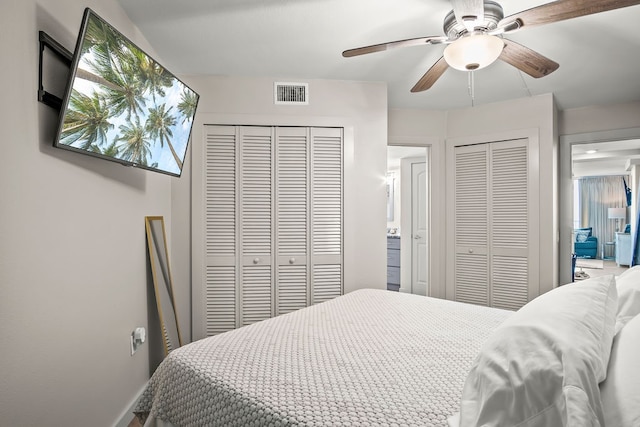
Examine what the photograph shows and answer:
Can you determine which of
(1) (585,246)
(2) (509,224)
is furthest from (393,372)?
(1) (585,246)

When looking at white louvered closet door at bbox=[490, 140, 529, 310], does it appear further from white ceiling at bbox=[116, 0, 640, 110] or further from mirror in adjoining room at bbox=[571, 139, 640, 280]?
mirror in adjoining room at bbox=[571, 139, 640, 280]

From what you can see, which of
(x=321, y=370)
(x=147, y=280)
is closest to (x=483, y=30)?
(x=321, y=370)

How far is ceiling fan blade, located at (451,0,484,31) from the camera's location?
64.4 inches

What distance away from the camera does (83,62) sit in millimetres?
1473

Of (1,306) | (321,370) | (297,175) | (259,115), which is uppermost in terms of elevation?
(259,115)

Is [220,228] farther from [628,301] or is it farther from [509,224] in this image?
[509,224]

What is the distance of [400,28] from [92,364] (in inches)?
103

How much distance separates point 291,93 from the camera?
3.24 metres

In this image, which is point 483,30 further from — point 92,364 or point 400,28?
point 92,364

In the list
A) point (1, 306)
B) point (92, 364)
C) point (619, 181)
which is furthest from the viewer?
point (619, 181)

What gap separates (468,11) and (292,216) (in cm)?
207

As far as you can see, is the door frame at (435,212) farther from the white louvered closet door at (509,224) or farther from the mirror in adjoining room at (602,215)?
the mirror in adjoining room at (602,215)

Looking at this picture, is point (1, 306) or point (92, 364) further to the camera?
point (92, 364)

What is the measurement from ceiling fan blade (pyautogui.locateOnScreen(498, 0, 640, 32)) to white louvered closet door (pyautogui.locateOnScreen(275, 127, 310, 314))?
190 cm
